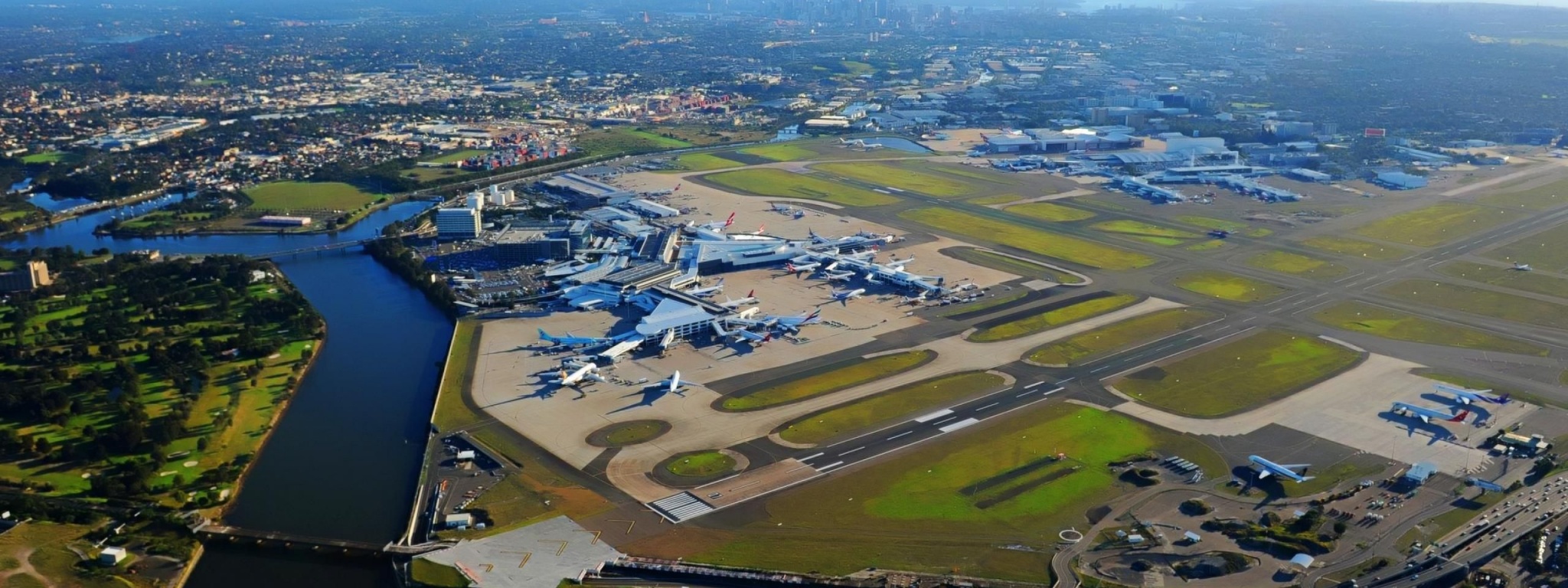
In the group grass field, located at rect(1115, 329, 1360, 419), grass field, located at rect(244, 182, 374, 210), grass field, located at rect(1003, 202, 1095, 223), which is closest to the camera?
grass field, located at rect(1115, 329, 1360, 419)

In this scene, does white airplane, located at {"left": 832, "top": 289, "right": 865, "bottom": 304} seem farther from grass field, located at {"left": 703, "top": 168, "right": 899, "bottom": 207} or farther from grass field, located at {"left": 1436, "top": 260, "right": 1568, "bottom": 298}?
grass field, located at {"left": 1436, "top": 260, "right": 1568, "bottom": 298}

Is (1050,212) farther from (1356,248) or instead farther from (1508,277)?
(1508,277)

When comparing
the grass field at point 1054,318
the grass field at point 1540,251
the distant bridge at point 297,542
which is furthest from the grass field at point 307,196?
the grass field at point 1540,251

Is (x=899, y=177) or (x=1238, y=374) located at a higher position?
(x=899, y=177)

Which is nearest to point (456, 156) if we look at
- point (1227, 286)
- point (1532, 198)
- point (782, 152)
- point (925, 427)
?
point (782, 152)

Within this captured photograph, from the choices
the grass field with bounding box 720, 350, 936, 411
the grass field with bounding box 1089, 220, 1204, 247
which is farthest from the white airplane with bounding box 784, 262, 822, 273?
the grass field with bounding box 1089, 220, 1204, 247

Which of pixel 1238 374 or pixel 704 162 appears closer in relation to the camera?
pixel 1238 374
